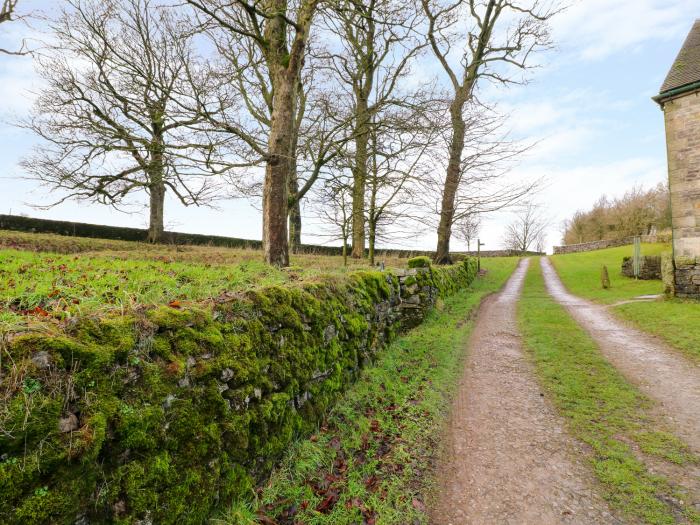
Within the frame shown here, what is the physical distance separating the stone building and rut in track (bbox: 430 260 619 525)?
414 inches

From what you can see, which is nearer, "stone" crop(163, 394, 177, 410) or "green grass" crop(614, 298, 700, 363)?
"stone" crop(163, 394, 177, 410)

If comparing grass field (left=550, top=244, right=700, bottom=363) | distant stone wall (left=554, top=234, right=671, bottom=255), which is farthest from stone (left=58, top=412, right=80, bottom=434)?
distant stone wall (left=554, top=234, right=671, bottom=255)

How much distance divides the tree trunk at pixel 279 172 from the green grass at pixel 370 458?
3.59 meters

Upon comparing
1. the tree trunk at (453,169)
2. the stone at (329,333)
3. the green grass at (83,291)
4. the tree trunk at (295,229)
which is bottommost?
the stone at (329,333)

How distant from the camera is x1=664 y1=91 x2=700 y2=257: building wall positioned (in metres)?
12.1

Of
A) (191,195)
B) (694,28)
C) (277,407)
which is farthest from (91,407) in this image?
(694,28)


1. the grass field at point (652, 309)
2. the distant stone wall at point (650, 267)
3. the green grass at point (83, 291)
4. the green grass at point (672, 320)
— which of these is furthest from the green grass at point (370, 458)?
the distant stone wall at point (650, 267)

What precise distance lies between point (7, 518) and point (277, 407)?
1967 mm

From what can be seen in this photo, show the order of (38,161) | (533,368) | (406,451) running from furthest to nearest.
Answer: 1. (38,161)
2. (533,368)
3. (406,451)

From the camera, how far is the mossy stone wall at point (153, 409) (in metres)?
1.67

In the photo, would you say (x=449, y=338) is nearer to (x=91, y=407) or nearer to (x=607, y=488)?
(x=607, y=488)

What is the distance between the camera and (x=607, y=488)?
3143mm

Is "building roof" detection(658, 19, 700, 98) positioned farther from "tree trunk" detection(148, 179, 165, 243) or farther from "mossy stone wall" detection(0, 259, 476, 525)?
"tree trunk" detection(148, 179, 165, 243)

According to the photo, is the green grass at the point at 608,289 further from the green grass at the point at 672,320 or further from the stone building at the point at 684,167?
the stone building at the point at 684,167
